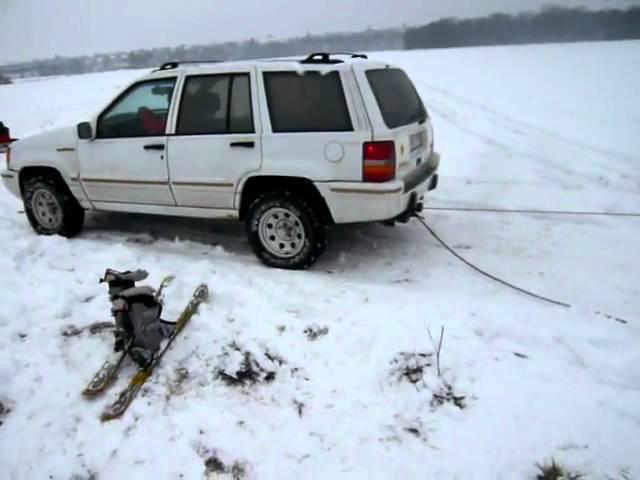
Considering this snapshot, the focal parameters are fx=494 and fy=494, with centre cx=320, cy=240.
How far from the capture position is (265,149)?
4398mm

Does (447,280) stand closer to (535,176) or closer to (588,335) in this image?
(588,335)

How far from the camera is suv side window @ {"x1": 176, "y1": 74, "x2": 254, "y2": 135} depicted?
4492 mm

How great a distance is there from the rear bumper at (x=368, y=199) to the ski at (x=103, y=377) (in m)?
2.05

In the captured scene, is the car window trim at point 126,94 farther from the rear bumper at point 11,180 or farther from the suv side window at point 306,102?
the rear bumper at point 11,180

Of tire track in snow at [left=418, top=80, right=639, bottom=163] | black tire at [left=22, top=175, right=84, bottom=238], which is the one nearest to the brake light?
black tire at [left=22, top=175, right=84, bottom=238]

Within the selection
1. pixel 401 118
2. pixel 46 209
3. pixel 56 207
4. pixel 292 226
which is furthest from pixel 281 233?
pixel 46 209

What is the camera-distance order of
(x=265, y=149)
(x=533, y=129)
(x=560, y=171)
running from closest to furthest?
1. (x=265, y=149)
2. (x=560, y=171)
3. (x=533, y=129)

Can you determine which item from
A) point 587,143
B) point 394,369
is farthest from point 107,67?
point 394,369

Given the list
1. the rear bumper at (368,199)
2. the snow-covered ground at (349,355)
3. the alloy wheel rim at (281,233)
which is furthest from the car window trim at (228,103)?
the snow-covered ground at (349,355)

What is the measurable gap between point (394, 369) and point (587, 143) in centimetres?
857

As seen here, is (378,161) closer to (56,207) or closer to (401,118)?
(401,118)

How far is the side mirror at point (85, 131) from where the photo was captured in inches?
198

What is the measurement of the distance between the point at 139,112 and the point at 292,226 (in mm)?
2008

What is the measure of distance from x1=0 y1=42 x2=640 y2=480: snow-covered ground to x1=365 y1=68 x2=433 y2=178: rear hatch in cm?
104
